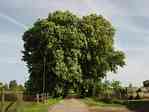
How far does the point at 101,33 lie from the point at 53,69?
14031mm

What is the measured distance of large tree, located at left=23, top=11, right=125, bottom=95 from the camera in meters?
65.7

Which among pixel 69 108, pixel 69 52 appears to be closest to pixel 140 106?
pixel 69 108

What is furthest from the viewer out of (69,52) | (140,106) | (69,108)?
(69,52)

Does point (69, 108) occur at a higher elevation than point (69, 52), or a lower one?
lower

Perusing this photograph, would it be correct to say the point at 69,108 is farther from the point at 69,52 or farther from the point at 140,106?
the point at 69,52

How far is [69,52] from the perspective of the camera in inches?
2635

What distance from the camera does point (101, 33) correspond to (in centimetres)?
7350

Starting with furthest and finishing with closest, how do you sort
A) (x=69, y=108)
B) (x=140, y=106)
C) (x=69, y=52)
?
(x=69, y=52)
(x=140, y=106)
(x=69, y=108)

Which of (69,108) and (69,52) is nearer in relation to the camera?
(69,108)

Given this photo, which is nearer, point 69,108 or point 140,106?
point 69,108

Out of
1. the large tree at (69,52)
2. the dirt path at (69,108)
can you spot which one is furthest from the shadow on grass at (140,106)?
the large tree at (69,52)

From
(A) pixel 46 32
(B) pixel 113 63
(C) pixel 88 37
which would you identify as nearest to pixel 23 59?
(A) pixel 46 32

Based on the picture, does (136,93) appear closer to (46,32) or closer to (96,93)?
(96,93)

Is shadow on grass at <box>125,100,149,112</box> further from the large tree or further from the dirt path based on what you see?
the large tree
